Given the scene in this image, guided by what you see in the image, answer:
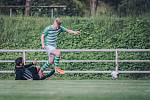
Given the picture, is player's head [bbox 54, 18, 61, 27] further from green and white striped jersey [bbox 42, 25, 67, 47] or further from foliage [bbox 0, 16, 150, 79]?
foliage [bbox 0, 16, 150, 79]

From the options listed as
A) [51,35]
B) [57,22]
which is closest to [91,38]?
[51,35]

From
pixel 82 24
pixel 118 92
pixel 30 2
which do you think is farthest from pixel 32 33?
pixel 118 92

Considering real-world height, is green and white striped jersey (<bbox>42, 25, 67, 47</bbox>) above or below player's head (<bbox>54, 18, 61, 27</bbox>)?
below

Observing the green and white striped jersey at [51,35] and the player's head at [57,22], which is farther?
the green and white striped jersey at [51,35]

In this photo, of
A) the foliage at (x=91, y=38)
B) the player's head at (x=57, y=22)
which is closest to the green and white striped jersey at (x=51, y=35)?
the player's head at (x=57, y=22)

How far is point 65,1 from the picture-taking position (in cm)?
3644

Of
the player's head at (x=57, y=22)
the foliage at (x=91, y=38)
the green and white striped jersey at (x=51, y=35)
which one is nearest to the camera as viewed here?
the player's head at (x=57, y=22)

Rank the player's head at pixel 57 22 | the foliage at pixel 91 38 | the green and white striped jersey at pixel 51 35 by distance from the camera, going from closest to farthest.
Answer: the player's head at pixel 57 22 < the green and white striped jersey at pixel 51 35 < the foliage at pixel 91 38

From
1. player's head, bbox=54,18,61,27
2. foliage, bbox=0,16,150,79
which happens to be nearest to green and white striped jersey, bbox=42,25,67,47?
player's head, bbox=54,18,61,27

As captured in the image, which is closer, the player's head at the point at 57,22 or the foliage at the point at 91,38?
the player's head at the point at 57,22

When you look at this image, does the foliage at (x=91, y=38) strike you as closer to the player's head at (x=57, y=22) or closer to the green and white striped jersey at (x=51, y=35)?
the green and white striped jersey at (x=51, y=35)

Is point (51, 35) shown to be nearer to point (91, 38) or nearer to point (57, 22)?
point (57, 22)

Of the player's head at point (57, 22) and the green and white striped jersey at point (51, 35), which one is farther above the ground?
the player's head at point (57, 22)

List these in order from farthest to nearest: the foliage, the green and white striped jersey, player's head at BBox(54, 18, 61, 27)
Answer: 1. the foliage
2. the green and white striped jersey
3. player's head at BBox(54, 18, 61, 27)
